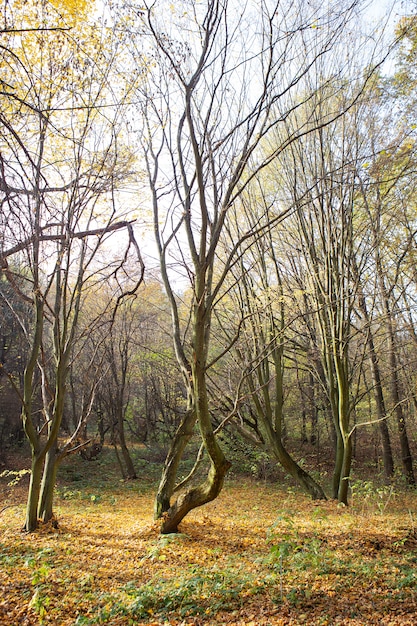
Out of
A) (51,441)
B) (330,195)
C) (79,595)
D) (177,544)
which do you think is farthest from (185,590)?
(330,195)

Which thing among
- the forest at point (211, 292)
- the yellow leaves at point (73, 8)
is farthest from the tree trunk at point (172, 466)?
the yellow leaves at point (73, 8)

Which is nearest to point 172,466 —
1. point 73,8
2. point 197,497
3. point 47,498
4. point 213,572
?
point 197,497

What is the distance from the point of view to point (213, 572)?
3.66 meters

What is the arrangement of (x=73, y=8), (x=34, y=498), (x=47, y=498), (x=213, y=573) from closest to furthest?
(x=213, y=573) < (x=73, y=8) < (x=34, y=498) < (x=47, y=498)

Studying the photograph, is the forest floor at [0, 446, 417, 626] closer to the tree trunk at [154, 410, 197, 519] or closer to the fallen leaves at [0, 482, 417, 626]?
the fallen leaves at [0, 482, 417, 626]

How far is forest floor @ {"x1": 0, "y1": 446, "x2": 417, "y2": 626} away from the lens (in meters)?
2.93

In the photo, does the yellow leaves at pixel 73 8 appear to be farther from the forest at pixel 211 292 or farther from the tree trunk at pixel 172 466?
the tree trunk at pixel 172 466

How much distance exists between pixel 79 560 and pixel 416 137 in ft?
24.7

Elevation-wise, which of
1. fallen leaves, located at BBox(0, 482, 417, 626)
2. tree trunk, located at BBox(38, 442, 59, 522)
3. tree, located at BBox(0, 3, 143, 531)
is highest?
tree, located at BBox(0, 3, 143, 531)

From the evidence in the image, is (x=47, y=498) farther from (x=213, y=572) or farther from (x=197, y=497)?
(x=213, y=572)

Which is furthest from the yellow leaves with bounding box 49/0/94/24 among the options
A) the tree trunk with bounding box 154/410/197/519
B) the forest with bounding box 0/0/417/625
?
the tree trunk with bounding box 154/410/197/519

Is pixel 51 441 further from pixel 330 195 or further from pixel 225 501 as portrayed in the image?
pixel 330 195

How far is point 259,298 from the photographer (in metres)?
7.50

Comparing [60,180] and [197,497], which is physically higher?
[60,180]
